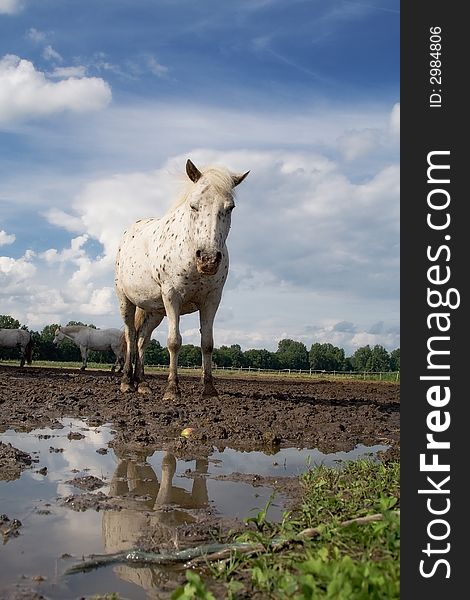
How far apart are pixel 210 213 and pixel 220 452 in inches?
148

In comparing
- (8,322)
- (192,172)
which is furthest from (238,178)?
(8,322)

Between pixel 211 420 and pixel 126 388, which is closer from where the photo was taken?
pixel 211 420

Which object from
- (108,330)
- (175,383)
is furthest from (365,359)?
(175,383)

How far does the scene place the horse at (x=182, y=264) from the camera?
8.46 m

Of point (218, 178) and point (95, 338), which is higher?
point (218, 178)

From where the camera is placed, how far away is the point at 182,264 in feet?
30.2

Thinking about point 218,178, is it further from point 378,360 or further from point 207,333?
point 378,360

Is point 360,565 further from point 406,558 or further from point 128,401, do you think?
point 128,401

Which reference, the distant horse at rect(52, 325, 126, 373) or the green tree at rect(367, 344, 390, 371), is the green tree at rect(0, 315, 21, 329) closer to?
the distant horse at rect(52, 325, 126, 373)

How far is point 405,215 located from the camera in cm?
267

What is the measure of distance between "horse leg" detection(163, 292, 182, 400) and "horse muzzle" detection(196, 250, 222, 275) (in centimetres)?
127

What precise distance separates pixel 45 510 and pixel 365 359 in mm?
123769

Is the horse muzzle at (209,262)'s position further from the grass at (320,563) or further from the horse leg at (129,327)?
the grass at (320,563)

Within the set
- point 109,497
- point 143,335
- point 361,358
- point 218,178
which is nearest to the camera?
point 109,497
